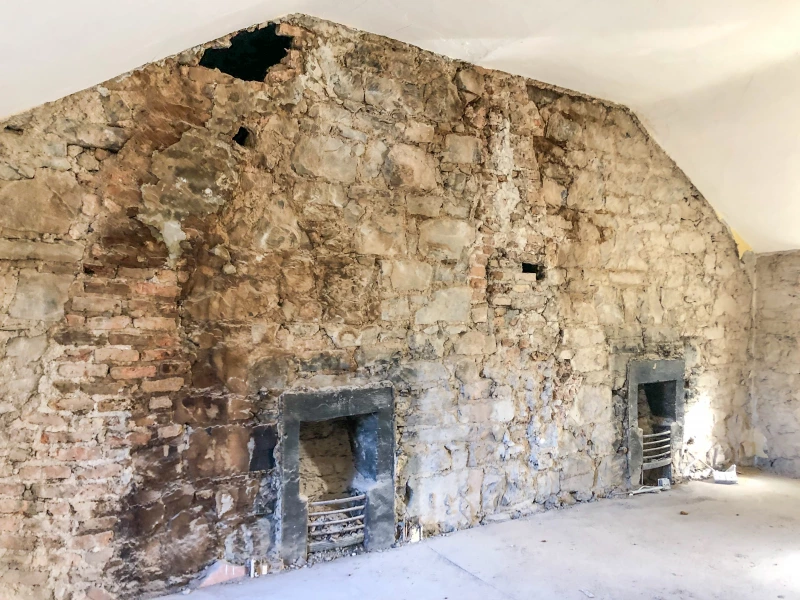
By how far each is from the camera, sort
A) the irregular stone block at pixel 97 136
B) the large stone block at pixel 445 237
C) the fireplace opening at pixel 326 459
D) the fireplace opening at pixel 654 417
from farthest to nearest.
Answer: the fireplace opening at pixel 654 417
the large stone block at pixel 445 237
the fireplace opening at pixel 326 459
the irregular stone block at pixel 97 136

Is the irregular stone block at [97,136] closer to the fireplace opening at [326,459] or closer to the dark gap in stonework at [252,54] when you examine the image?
the dark gap in stonework at [252,54]

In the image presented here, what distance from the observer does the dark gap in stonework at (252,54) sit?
2506 millimetres

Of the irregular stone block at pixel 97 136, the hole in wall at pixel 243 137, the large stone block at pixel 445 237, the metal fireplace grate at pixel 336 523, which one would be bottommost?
the metal fireplace grate at pixel 336 523

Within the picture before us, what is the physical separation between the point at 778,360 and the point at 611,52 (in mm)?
2846

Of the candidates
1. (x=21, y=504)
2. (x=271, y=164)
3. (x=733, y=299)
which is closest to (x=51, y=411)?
(x=21, y=504)

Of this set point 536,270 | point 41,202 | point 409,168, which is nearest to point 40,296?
point 41,202

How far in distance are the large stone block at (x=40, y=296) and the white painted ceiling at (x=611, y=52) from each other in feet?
1.94

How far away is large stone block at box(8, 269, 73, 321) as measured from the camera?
1.97 m

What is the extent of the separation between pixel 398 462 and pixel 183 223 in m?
1.53

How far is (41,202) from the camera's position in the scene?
202 cm


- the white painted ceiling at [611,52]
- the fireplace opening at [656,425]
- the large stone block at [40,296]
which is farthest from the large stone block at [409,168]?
the fireplace opening at [656,425]

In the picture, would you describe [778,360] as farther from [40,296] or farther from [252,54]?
[40,296]

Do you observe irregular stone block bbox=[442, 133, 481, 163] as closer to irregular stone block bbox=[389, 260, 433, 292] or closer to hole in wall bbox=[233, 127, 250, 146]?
irregular stone block bbox=[389, 260, 433, 292]

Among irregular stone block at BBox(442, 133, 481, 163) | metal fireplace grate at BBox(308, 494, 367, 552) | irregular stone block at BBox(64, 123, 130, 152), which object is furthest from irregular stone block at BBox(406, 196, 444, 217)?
metal fireplace grate at BBox(308, 494, 367, 552)
